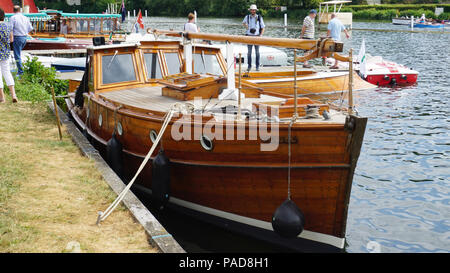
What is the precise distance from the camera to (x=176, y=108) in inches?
304

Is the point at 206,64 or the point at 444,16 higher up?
the point at 444,16

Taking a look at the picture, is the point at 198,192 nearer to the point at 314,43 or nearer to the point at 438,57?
the point at 314,43

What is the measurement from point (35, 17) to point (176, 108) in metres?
23.3

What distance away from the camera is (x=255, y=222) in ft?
24.2

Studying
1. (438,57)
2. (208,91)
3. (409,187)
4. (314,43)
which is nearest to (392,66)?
(438,57)

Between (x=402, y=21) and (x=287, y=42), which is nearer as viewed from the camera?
(x=287, y=42)

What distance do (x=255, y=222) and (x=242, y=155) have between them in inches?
41.2

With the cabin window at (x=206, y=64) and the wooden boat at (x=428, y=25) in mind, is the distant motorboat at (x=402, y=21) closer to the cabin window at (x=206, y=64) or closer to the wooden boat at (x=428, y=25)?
the wooden boat at (x=428, y=25)

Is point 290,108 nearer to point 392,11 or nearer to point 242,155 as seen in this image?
point 242,155

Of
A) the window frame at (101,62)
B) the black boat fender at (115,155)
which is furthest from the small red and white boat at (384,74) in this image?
the black boat fender at (115,155)

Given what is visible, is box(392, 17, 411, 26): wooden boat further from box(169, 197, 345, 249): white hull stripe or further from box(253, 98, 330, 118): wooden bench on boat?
box(169, 197, 345, 249): white hull stripe

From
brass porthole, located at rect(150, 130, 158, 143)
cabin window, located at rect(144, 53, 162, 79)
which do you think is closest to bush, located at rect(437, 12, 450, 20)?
cabin window, located at rect(144, 53, 162, 79)

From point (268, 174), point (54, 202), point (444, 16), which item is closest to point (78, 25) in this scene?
point (54, 202)

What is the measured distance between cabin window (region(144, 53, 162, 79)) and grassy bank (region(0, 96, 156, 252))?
2061 mm
